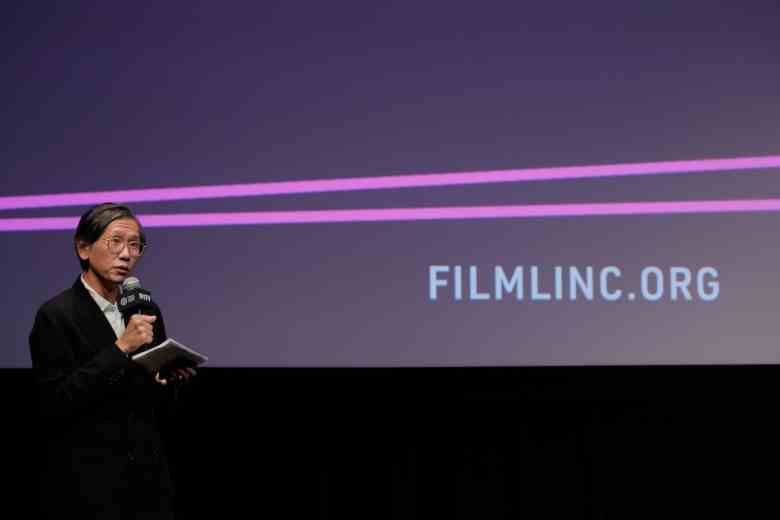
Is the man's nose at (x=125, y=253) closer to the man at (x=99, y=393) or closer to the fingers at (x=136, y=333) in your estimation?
the man at (x=99, y=393)

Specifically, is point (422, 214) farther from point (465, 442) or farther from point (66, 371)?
point (66, 371)

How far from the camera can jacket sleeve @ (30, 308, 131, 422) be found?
1.67 m

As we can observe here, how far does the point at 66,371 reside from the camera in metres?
1.73

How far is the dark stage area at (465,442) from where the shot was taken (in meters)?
3.12

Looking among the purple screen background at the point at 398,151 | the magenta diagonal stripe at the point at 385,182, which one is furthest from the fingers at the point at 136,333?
the magenta diagonal stripe at the point at 385,182

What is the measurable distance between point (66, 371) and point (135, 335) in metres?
0.16

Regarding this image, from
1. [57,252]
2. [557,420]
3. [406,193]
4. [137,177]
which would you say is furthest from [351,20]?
[557,420]

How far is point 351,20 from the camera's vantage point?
3.23m

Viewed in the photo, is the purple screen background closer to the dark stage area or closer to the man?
the dark stage area

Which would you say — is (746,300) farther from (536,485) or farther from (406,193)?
(406,193)

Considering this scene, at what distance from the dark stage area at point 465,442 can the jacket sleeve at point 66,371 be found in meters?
1.43

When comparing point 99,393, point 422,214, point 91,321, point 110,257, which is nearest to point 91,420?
point 99,393

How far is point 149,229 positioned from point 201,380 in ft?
1.82

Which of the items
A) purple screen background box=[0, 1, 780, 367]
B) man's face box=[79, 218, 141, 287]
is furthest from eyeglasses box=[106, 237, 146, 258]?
purple screen background box=[0, 1, 780, 367]
